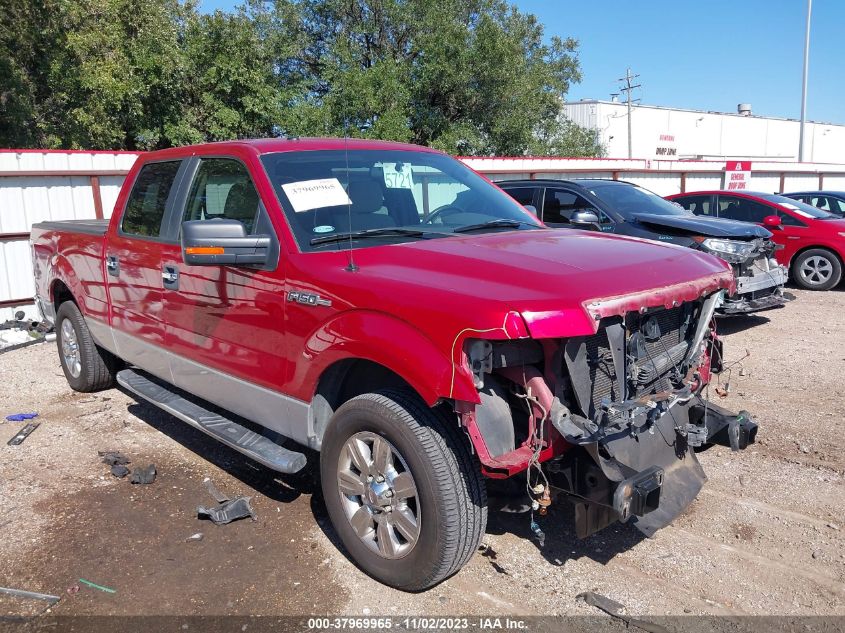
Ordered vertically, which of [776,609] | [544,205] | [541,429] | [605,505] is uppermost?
[544,205]

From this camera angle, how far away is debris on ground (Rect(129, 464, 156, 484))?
4633mm

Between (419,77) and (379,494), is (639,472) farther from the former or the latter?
(419,77)

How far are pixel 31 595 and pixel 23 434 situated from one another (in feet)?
8.61

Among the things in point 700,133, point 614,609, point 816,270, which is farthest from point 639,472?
point 700,133

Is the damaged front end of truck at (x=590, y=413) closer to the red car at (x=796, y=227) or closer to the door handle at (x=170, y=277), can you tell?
the door handle at (x=170, y=277)

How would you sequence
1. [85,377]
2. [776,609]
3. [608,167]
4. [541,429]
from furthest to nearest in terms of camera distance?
[608,167]
[85,377]
[776,609]
[541,429]

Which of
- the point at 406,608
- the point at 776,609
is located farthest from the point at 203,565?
the point at 776,609

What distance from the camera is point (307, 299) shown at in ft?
11.2

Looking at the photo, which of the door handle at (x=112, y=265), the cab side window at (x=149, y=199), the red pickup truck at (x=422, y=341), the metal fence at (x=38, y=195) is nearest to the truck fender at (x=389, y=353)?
the red pickup truck at (x=422, y=341)

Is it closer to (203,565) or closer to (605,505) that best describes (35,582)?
(203,565)

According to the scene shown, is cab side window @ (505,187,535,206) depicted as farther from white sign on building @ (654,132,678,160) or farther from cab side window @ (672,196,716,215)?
white sign on building @ (654,132,678,160)

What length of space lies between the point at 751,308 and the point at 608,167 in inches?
481

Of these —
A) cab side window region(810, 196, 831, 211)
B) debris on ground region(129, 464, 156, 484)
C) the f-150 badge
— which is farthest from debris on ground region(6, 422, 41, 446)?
cab side window region(810, 196, 831, 211)

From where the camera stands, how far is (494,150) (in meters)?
28.0
